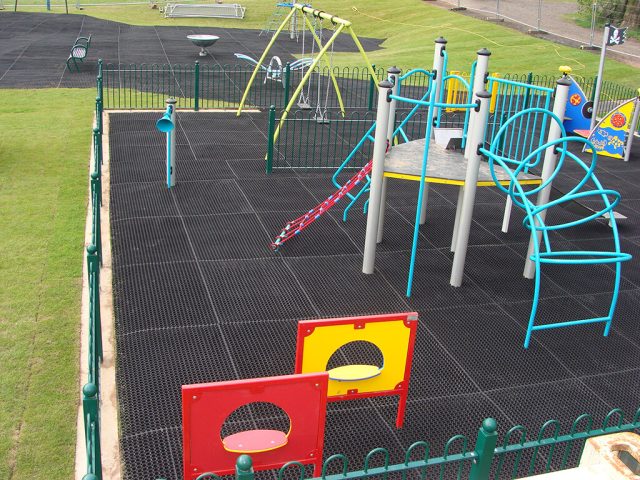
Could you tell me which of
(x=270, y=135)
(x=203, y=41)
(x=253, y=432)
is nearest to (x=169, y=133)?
(x=270, y=135)

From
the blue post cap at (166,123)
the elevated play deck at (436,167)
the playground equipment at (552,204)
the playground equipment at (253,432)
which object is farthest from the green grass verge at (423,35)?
the playground equipment at (253,432)

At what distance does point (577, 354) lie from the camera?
8.00 metres

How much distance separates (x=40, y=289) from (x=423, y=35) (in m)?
25.7

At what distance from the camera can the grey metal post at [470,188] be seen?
28.3 ft

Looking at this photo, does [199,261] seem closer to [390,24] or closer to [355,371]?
[355,371]

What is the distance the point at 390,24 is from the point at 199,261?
92.4ft

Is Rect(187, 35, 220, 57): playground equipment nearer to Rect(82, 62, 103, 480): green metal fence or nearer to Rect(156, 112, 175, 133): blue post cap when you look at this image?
Rect(156, 112, 175, 133): blue post cap

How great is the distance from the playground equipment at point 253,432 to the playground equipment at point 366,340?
734mm

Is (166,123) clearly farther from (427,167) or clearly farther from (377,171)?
(427,167)

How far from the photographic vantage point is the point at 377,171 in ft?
30.1

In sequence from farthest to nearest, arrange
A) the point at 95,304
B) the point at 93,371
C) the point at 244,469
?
the point at 95,304 < the point at 93,371 < the point at 244,469

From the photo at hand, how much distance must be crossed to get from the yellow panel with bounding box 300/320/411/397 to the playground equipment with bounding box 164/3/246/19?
33.2 metres

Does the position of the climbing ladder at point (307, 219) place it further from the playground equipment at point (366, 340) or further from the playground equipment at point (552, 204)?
the playground equipment at point (366, 340)

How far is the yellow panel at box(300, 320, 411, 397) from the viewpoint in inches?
244
